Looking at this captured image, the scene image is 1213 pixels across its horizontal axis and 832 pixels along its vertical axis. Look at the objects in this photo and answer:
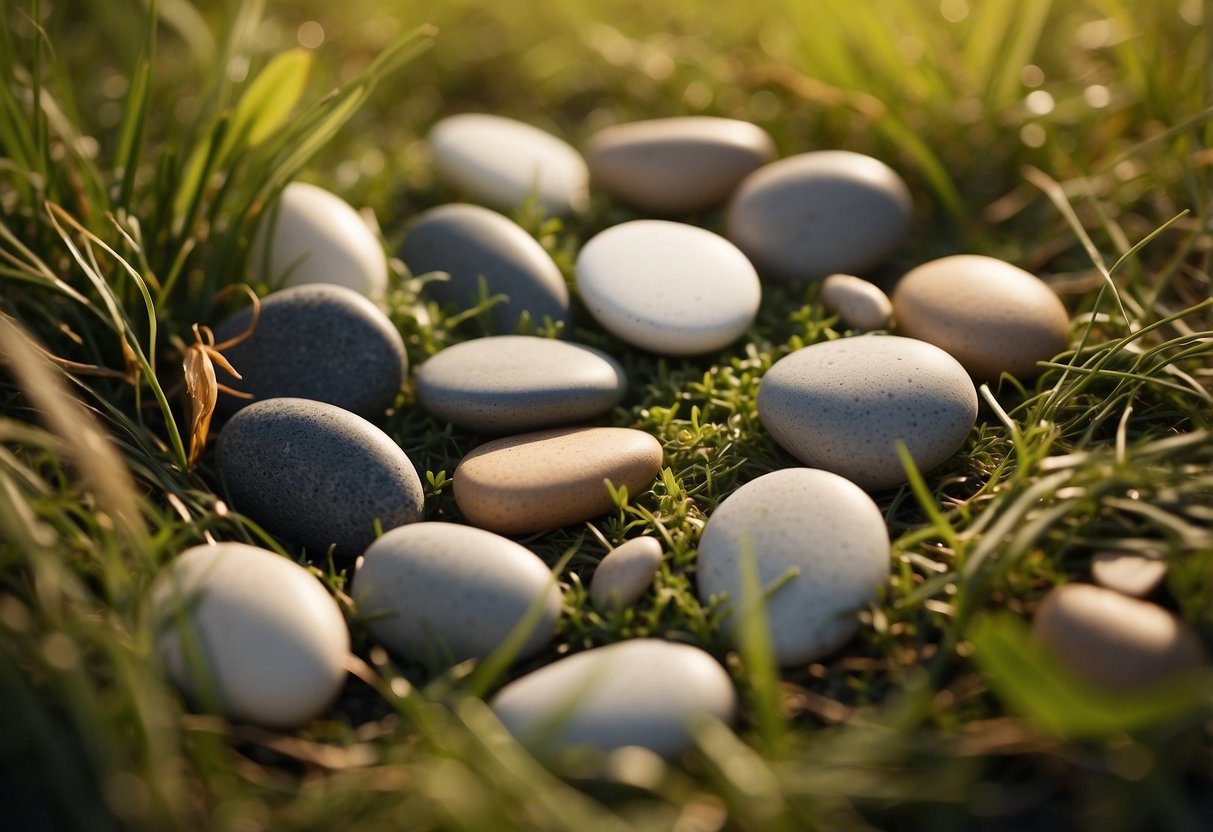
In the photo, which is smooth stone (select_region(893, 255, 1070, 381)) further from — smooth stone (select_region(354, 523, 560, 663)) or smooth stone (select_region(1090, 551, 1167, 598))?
smooth stone (select_region(354, 523, 560, 663))

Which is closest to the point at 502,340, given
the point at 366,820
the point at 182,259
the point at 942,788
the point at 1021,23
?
the point at 182,259

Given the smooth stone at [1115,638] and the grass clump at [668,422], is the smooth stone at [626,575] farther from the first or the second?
the smooth stone at [1115,638]

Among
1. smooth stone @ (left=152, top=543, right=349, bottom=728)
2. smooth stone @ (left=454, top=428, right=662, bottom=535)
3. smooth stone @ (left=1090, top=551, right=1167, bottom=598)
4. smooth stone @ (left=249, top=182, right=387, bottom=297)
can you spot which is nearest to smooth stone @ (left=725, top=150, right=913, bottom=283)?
smooth stone @ (left=454, top=428, right=662, bottom=535)

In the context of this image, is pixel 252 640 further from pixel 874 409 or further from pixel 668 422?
pixel 874 409

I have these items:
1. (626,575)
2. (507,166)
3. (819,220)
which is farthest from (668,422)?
(507,166)

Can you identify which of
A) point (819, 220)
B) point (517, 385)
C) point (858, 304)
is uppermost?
point (819, 220)

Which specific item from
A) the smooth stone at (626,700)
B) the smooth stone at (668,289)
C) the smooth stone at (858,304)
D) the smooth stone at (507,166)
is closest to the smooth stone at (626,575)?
the smooth stone at (626,700)
